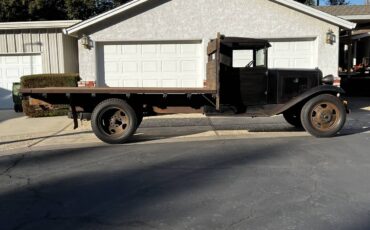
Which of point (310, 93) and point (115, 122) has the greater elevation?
point (310, 93)

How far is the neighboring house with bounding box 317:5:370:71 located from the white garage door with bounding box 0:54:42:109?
11.9 meters

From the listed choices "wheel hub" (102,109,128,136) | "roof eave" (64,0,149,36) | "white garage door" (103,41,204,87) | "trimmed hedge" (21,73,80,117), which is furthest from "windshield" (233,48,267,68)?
"trimmed hedge" (21,73,80,117)

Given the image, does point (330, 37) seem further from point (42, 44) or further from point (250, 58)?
point (42, 44)

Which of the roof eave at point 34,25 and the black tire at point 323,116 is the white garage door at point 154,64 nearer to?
the roof eave at point 34,25

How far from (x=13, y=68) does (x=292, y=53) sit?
10.2 metres

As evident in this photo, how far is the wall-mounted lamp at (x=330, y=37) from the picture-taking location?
14211 mm

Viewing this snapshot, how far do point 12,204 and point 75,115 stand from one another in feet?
14.5

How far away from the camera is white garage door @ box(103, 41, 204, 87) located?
48.0 ft

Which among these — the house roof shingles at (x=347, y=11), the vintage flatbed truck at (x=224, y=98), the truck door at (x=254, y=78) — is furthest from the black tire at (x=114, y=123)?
the house roof shingles at (x=347, y=11)

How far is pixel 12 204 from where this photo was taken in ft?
18.1

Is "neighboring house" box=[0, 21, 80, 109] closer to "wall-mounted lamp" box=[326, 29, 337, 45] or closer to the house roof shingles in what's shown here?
"wall-mounted lamp" box=[326, 29, 337, 45]

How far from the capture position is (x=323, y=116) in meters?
9.51

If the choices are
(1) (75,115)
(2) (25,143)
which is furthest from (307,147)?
(2) (25,143)

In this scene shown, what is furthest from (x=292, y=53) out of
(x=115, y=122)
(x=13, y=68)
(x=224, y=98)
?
(x=13, y=68)
